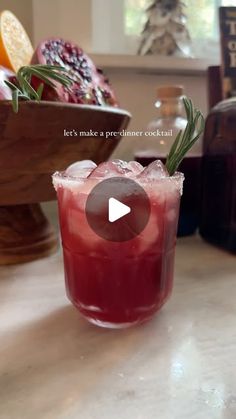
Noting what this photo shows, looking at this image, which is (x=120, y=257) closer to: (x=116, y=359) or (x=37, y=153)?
(x=116, y=359)

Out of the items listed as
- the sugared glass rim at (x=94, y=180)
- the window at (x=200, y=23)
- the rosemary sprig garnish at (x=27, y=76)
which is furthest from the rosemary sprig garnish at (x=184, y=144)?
the window at (x=200, y=23)

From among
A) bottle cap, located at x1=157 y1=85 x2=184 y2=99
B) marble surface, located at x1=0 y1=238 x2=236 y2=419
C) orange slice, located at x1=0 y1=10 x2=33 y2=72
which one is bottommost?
marble surface, located at x1=0 y1=238 x2=236 y2=419

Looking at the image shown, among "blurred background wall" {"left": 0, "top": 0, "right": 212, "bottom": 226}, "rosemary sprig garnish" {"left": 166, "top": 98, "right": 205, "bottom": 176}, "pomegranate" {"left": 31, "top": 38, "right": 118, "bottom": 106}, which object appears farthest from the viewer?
"blurred background wall" {"left": 0, "top": 0, "right": 212, "bottom": 226}

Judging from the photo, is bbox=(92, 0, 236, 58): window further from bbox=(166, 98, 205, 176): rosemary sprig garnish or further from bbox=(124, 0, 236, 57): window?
bbox=(166, 98, 205, 176): rosemary sprig garnish

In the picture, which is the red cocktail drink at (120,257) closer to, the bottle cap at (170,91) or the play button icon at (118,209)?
the play button icon at (118,209)

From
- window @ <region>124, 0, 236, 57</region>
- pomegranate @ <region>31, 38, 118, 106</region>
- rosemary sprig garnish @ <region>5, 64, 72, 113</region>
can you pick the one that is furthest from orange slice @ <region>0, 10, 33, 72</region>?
window @ <region>124, 0, 236, 57</region>

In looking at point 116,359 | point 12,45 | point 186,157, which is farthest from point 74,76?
point 116,359

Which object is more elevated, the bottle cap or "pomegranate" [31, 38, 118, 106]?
"pomegranate" [31, 38, 118, 106]

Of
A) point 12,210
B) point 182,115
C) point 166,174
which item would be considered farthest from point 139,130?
point 166,174
